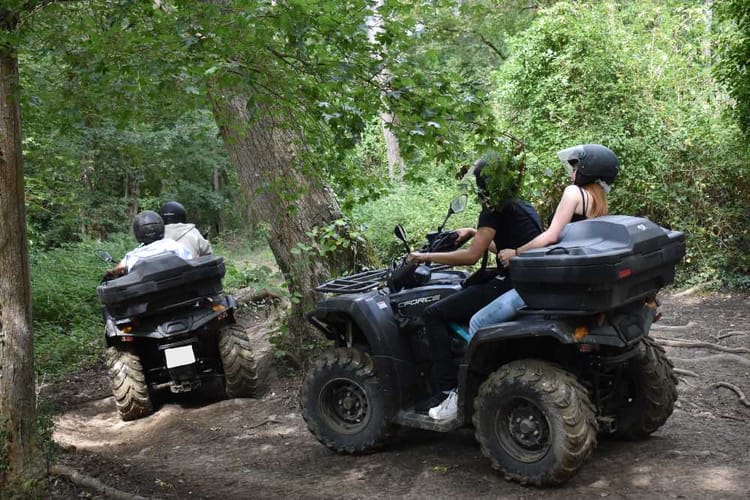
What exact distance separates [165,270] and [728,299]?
788 centimetres

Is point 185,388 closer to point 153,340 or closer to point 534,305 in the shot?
point 153,340

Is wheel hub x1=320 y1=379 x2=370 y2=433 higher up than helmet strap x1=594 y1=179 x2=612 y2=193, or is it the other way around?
helmet strap x1=594 y1=179 x2=612 y2=193

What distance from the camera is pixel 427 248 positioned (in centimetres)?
528

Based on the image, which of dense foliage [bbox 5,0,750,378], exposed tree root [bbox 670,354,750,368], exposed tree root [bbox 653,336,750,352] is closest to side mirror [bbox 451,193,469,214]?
dense foliage [bbox 5,0,750,378]

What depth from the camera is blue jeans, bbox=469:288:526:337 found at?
15.4 ft

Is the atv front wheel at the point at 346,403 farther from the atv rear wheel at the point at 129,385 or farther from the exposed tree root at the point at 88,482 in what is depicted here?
the atv rear wheel at the point at 129,385

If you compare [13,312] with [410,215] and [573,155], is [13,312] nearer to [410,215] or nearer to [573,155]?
[573,155]

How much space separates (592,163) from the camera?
184 inches

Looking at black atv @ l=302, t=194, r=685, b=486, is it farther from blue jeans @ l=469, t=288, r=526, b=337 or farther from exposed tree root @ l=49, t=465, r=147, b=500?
exposed tree root @ l=49, t=465, r=147, b=500

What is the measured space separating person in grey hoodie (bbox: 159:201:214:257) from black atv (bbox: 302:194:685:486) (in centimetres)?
314

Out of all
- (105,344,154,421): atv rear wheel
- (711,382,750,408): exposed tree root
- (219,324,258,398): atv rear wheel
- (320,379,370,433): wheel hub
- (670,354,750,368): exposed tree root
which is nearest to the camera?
(320,379,370,433): wheel hub

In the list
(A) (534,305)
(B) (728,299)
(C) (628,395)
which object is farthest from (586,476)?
(B) (728,299)

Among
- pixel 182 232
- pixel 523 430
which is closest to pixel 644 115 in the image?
pixel 182 232

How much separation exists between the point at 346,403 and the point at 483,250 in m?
1.63
